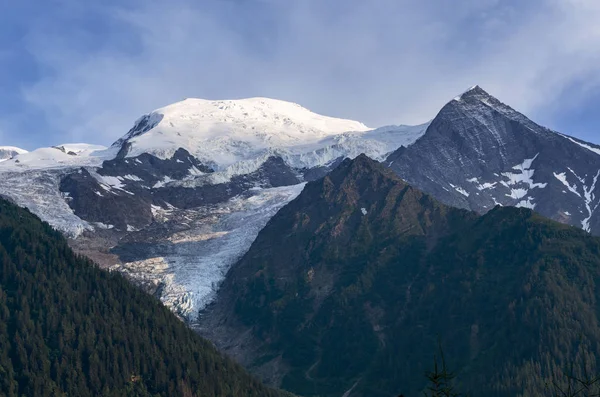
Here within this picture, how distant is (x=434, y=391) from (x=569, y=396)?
6672mm

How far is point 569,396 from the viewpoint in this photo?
130ft

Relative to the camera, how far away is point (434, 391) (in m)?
39.8
